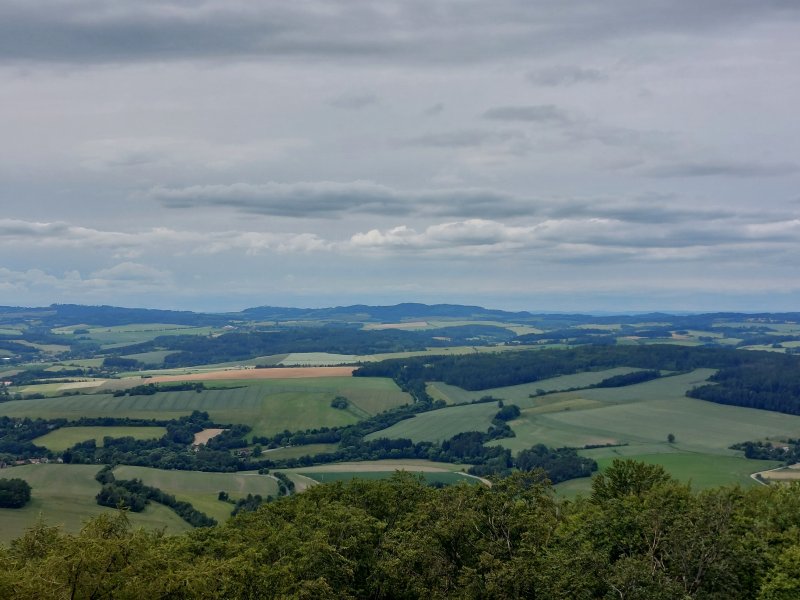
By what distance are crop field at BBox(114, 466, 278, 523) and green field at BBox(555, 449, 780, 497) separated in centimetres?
5130

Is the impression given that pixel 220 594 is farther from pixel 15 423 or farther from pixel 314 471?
pixel 15 423

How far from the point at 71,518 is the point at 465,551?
74484 millimetres

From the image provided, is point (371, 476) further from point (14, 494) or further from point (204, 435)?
point (14, 494)

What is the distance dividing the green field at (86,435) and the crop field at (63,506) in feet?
95.3

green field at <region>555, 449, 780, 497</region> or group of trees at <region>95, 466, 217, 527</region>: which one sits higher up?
green field at <region>555, 449, 780, 497</region>

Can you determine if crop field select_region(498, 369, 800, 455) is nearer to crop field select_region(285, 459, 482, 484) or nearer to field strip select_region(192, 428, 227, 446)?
crop field select_region(285, 459, 482, 484)

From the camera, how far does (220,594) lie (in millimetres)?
35875

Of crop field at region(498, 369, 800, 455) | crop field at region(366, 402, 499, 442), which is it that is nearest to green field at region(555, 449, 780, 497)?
crop field at region(498, 369, 800, 455)

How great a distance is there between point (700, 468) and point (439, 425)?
66015 mm

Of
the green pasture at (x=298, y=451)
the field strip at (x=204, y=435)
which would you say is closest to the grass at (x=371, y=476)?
the green pasture at (x=298, y=451)

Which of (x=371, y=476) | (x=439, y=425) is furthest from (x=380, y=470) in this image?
(x=439, y=425)

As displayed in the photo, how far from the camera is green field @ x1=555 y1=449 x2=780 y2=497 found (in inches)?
4697

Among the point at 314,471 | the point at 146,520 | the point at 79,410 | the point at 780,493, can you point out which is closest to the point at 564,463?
the point at 314,471

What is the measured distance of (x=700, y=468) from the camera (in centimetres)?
13050
